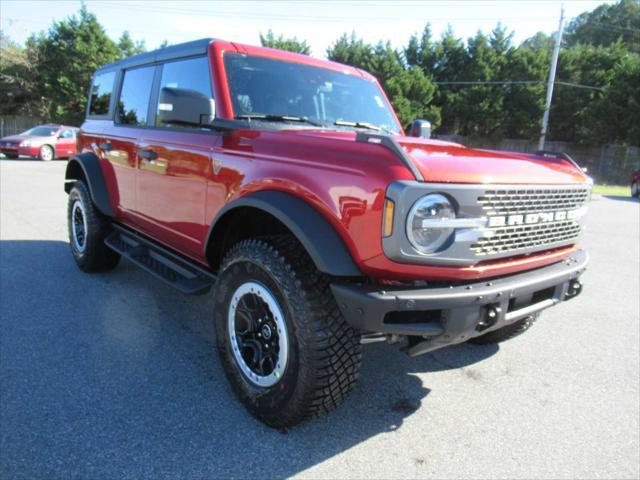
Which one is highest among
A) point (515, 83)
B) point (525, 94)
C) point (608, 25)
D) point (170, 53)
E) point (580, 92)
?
point (608, 25)

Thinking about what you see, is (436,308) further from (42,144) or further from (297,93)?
(42,144)

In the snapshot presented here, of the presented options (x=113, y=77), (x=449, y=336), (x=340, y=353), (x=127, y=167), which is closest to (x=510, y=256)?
(x=449, y=336)

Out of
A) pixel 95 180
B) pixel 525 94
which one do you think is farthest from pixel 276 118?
pixel 525 94

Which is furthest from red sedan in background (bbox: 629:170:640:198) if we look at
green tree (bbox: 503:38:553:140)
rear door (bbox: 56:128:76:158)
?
rear door (bbox: 56:128:76:158)

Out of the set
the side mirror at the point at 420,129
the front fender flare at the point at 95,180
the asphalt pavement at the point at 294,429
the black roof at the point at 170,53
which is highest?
the black roof at the point at 170,53

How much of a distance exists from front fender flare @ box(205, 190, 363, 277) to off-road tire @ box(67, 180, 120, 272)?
2.86 meters

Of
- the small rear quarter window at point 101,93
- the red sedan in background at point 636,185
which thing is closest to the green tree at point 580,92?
the red sedan in background at point 636,185

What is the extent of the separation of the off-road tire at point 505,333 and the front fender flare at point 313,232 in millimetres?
1720

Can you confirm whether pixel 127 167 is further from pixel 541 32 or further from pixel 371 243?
pixel 541 32

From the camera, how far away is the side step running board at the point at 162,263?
3141mm

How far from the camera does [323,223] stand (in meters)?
2.18

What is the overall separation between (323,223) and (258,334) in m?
0.80

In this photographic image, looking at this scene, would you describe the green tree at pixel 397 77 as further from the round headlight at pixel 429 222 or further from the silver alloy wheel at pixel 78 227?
the round headlight at pixel 429 222

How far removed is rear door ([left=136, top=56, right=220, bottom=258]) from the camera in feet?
9.86
